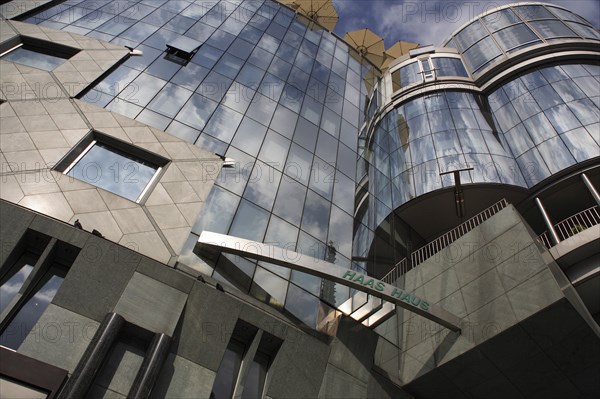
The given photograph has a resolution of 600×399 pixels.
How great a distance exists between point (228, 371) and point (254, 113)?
12413 millimetres

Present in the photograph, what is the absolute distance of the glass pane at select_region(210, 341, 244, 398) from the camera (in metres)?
12.0

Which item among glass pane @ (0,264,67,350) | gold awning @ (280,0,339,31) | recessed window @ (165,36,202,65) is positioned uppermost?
gold awning @ (280,0,339,31)

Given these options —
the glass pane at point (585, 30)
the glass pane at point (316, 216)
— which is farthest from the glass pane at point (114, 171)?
the glass pane at point (585, 30)

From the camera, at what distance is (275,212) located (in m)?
17.6

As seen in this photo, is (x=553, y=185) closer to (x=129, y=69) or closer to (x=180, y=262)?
(x=180, y=262)

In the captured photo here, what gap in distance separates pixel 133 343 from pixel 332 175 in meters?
12.3

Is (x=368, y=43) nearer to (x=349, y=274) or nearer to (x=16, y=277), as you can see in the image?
(x=349, y=274)

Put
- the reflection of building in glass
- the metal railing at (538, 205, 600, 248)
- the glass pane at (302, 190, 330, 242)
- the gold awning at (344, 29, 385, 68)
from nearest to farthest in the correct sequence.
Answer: the reflection of building in glass → the glass pane at (302, 190, 330, 242) → the metal railing at (538, 205, 600, 248) → the gold awning at (344, 29, 385, 68)

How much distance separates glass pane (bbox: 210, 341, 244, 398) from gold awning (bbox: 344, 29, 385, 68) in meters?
29.0

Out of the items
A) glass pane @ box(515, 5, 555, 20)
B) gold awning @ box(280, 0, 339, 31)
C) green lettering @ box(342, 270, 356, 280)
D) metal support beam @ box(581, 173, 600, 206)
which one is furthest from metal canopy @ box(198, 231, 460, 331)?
glass pane @ box(515, 5, 555, 20)

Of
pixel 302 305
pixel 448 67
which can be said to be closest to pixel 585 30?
pixel 448 67

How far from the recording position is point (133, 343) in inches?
449

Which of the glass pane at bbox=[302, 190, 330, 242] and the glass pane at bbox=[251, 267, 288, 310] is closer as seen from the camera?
the glass pane at bbox=[251, 267, 288, 310]

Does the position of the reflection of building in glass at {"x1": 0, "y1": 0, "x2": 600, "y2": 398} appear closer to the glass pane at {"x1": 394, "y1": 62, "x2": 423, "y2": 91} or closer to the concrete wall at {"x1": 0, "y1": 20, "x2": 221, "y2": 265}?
the concrete wall at {"x1": 0, "y1": 20, "x2": 221, "y2": 265}
